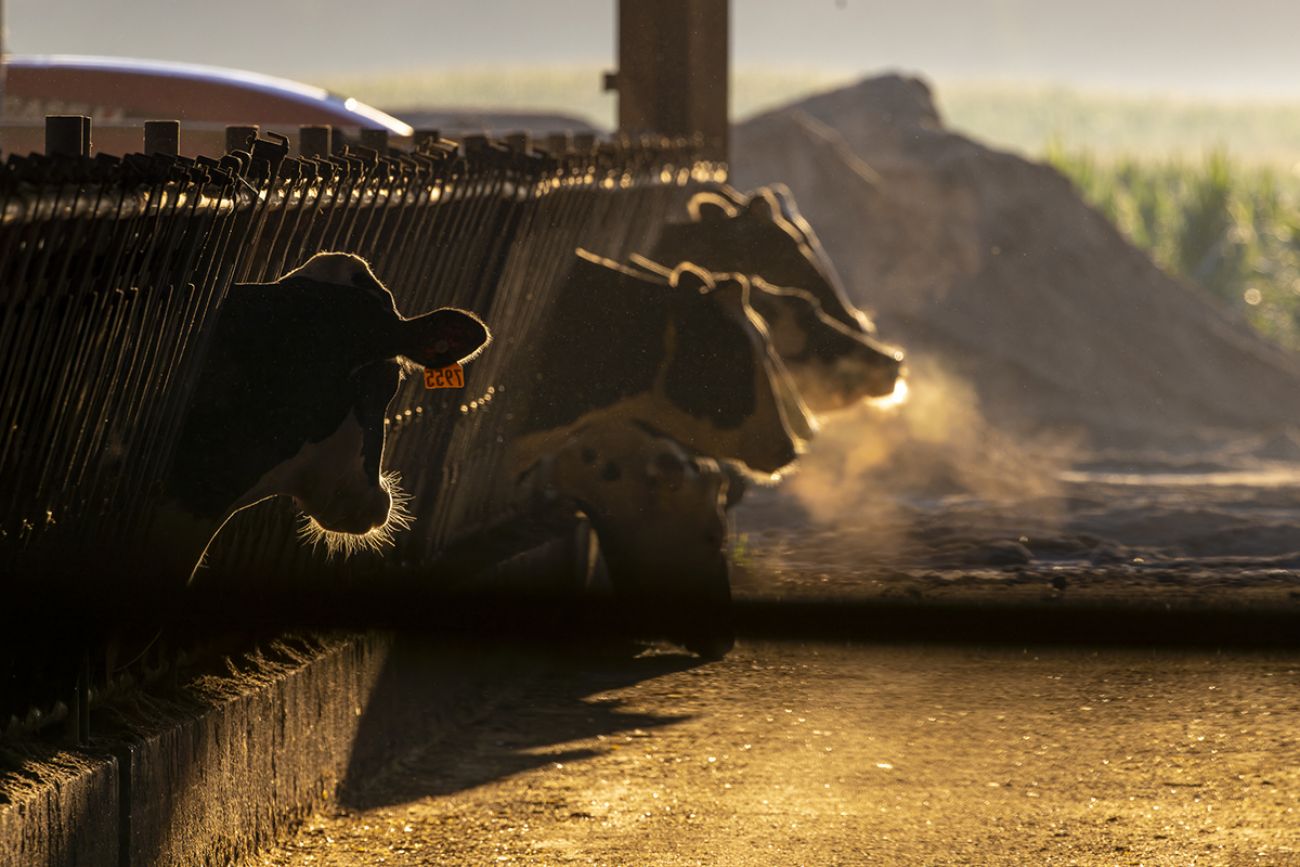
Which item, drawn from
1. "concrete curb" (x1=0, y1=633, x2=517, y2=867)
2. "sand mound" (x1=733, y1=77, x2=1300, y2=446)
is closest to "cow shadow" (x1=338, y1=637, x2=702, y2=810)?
"concrete curb" (x1=0, y1=633, x2=517, y2=867)

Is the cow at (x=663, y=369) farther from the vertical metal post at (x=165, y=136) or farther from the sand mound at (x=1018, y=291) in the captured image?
the sand mound at (x=1018, y=291)

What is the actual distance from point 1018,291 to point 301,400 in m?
19.4

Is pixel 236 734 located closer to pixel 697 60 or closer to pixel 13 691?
pixel 13 691

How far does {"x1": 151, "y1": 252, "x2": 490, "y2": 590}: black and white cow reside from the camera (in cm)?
575

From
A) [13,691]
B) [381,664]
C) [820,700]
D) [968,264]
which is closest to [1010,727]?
[820,700]

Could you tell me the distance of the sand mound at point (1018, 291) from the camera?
22.5 meters

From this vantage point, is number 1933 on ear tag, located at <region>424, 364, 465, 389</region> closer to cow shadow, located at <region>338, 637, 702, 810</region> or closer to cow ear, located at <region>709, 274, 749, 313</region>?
cow shadow, located at <region>338, 637, 702, 810</region>

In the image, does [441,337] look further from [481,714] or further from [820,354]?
[820,354]

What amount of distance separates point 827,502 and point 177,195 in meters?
10.2

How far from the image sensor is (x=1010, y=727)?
841 centimetres

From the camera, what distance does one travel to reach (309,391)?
578 centimetres

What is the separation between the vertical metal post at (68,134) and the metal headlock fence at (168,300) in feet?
0.50

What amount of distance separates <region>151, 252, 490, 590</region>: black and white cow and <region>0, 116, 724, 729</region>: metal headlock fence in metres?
0.09

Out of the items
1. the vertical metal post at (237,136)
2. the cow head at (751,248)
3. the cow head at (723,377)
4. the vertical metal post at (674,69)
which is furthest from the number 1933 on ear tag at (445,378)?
the vertical metal post at (674,69)
